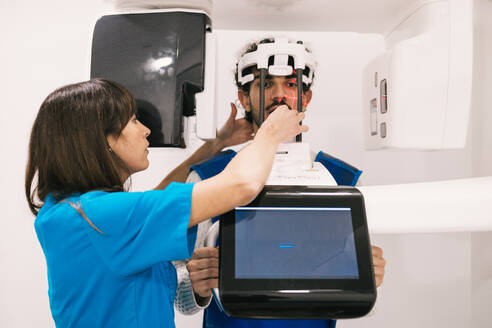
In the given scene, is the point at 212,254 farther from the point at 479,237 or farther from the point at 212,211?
the point at 479,237

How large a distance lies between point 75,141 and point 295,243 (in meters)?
0.60

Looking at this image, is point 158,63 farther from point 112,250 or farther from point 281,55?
point 112,250

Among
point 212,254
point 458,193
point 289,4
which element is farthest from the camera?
point 289,4

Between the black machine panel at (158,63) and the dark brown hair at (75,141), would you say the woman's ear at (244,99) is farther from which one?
the dark brown hair at (75,141)

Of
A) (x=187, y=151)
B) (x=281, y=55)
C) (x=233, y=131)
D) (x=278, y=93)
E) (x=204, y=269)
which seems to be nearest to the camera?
(x=204, y=269)

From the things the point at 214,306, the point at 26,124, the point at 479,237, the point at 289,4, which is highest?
the point at 289,4

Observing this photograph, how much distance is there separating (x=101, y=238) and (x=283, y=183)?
0.47 meters

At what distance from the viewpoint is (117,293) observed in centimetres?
79

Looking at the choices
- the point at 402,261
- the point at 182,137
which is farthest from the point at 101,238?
the point at 402,261

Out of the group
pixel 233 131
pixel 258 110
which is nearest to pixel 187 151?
pixel 233 131

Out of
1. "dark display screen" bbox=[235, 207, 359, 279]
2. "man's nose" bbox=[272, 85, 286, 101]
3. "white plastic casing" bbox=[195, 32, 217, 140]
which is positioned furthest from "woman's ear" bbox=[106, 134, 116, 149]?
"man's nose" bbox=[272, 85, 286, 101]

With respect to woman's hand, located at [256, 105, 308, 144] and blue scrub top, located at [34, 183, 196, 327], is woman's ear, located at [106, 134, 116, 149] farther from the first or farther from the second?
woman's hand, located at [256, 105, 308, 144]

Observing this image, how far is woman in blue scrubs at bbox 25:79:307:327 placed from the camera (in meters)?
0.71

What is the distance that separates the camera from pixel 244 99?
4.49 feet
